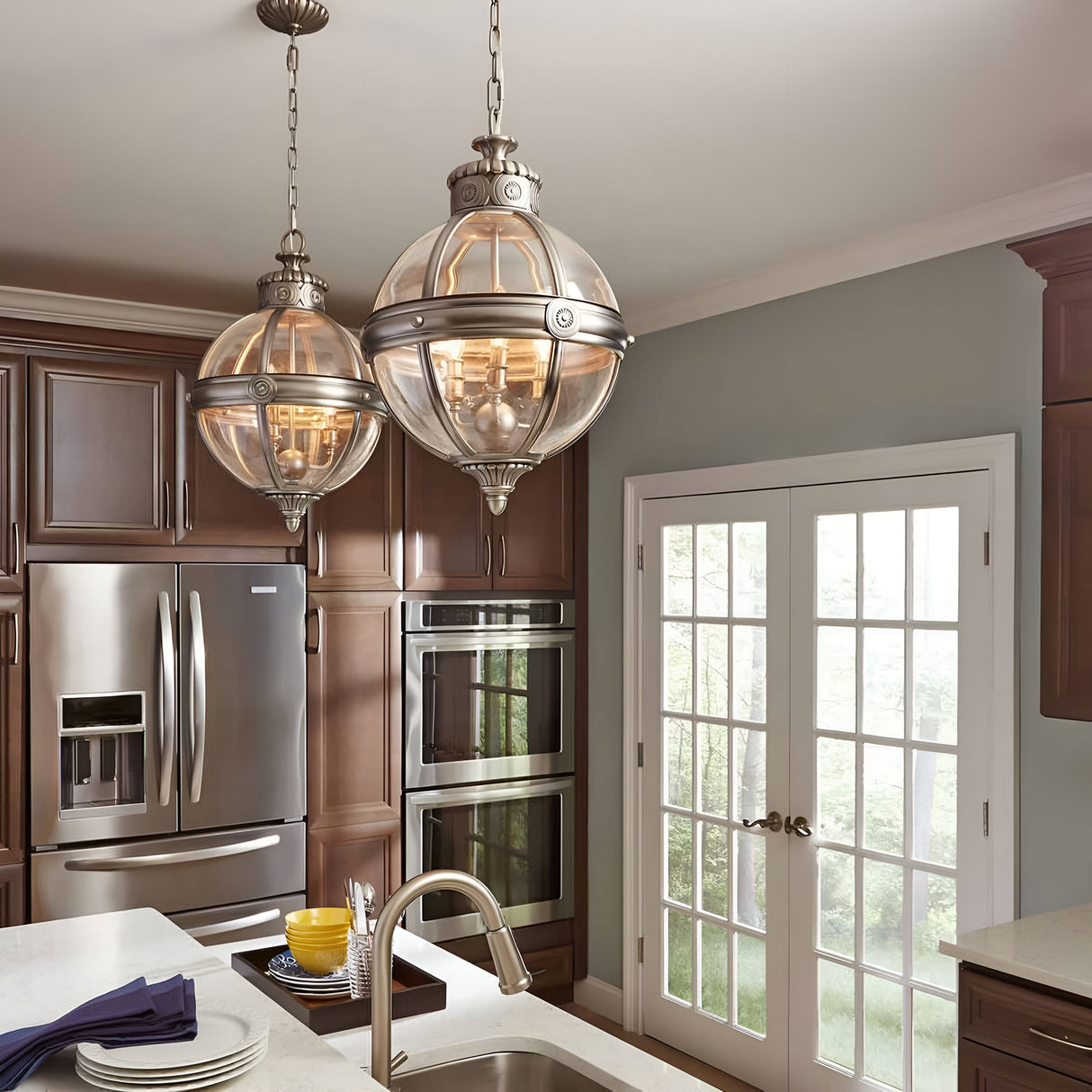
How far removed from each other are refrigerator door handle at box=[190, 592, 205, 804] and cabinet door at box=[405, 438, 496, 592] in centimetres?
76

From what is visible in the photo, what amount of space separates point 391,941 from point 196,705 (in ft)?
7.30

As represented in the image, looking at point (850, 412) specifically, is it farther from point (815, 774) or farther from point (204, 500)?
point (204, 500)

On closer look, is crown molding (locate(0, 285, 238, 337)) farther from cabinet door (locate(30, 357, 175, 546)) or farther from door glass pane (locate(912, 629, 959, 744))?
door glass pane (locate(912, 629, 959, 744))

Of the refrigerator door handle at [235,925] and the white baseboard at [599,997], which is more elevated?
the refrigerator door handle at [235,925]

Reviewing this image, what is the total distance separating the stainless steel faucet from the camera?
131 centimetres

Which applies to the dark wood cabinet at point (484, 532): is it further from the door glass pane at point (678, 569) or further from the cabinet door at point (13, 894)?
the cabinet door at point (13, 894)

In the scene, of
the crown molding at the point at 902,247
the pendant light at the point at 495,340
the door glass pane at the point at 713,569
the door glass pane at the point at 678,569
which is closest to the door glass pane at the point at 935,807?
the door glass pane at the point at 713,569

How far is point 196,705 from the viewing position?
346 centimetres

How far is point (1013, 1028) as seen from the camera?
7.39 feet

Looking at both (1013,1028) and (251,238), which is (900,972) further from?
(251,238)

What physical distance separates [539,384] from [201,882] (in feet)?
9.49

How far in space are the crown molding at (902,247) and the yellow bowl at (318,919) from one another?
2.26 metres

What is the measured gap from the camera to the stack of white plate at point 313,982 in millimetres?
1969

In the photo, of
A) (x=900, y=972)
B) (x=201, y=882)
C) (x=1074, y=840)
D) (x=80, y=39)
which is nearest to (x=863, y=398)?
(x=1074, y=840)
